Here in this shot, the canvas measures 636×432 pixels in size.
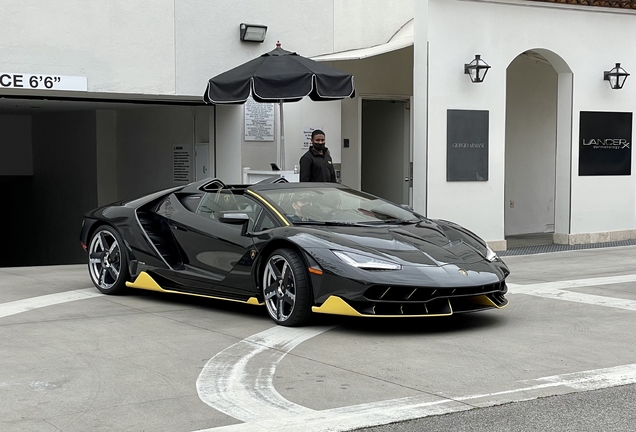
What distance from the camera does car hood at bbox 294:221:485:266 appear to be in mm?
6973

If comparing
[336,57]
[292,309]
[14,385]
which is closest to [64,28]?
[336,57]

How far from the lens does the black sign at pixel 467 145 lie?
12828 mm

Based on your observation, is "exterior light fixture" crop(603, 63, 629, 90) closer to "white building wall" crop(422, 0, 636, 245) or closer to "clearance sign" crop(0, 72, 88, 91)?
"white building wall" crop(422, 0, 636, 245)

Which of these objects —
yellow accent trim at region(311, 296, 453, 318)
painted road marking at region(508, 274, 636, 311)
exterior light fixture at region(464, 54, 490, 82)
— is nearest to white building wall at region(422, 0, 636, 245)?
exterior light fixture at region(464, 54, 490, 82)

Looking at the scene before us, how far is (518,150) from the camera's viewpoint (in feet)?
52.6

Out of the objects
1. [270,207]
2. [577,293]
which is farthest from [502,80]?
[270,207]

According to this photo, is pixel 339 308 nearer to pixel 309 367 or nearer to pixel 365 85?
pixel 309 367

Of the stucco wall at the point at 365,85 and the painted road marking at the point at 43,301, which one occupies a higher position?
the stucco wall at the point at 365,85

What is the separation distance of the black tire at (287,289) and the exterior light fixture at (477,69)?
6459 mm

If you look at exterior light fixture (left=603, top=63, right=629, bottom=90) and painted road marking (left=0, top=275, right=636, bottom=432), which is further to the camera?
exterior light fixture (left=603, top=63, right=629, bottom=90)

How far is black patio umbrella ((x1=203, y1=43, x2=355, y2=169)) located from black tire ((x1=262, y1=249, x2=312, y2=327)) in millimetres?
4435

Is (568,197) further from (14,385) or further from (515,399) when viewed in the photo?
(14,385)

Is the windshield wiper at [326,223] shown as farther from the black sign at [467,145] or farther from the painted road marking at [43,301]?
the black sign at [467,145]

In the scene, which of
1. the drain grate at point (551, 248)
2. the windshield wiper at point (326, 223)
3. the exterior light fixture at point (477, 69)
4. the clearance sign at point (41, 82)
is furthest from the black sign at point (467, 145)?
the windshield wiper at point (326, 223)
